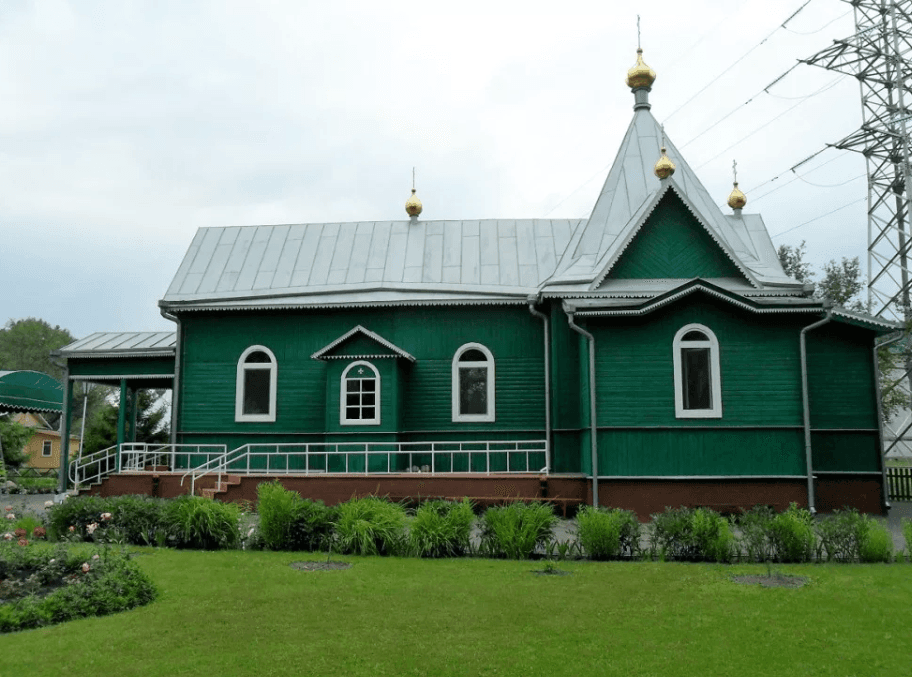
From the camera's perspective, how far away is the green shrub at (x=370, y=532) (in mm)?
10180

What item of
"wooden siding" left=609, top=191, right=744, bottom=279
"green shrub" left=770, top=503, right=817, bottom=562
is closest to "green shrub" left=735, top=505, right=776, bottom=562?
"green shrub" left=770, top=503, right=817, bottom=562

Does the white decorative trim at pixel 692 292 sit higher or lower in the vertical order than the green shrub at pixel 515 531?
higher

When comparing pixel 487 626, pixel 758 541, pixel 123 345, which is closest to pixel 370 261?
pixel 123 345

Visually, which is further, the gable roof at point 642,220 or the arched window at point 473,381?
the arched window at point 473,381

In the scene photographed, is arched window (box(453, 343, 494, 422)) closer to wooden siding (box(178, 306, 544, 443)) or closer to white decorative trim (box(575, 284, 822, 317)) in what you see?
wooden siding (box(178, 306, 544, 443))

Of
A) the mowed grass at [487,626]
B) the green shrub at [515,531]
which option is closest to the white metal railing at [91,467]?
the mowed grass at [487,626]

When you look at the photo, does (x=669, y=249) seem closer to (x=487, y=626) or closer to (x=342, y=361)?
(x=342, y=361)

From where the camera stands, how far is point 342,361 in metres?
17.0

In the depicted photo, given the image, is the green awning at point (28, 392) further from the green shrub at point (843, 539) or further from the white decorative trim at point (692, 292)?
the green shrub at point (843, 539)

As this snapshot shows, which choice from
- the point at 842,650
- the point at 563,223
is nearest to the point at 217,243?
the point at 563,223

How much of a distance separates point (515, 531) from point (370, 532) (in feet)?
5.92

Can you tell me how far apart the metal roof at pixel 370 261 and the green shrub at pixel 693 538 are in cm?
866

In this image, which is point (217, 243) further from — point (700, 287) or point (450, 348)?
point (700, 287)

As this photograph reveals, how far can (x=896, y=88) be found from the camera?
23938 mm
